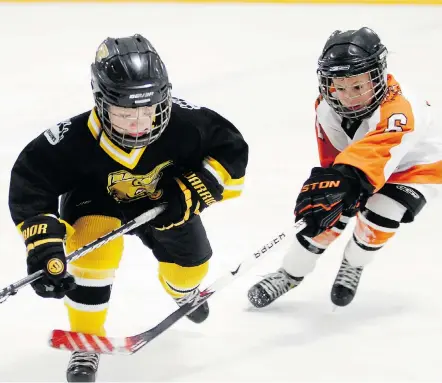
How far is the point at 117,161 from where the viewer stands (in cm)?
255

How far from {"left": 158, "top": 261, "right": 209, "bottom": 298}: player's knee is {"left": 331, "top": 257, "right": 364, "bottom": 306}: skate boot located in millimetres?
429

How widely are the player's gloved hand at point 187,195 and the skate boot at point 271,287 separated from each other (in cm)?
47

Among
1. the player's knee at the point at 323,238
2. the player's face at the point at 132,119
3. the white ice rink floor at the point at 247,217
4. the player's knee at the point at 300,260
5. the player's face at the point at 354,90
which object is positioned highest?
the player's face at the point at 132,119

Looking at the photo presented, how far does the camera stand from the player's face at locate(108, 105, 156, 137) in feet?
7.88

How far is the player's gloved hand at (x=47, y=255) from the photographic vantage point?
2371mm

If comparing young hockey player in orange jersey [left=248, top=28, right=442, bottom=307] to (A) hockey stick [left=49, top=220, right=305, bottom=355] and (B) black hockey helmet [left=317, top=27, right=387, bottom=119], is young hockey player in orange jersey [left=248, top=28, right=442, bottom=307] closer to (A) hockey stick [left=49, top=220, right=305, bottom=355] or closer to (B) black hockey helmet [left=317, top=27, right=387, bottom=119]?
(B) black hockey helmet [left=317, top=27, right=387, bottom=119]

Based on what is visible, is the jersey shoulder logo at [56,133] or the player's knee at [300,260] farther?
the player's knee at [300,260]

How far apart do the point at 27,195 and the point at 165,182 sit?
1.40 feet

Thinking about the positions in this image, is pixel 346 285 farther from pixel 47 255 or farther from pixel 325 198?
pixel 47 255

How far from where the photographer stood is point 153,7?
A: 6.49m

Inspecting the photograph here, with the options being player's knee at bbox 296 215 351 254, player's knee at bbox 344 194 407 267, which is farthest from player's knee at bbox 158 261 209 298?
player's knee at bbox 344 194 407 267

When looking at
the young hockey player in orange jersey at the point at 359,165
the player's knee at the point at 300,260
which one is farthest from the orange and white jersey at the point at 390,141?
the player's knee at the point at 300,260

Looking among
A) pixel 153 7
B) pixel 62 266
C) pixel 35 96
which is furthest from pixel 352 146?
pixel 153 7

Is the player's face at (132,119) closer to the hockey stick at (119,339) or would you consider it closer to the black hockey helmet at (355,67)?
the hockey stick at (119,339)
